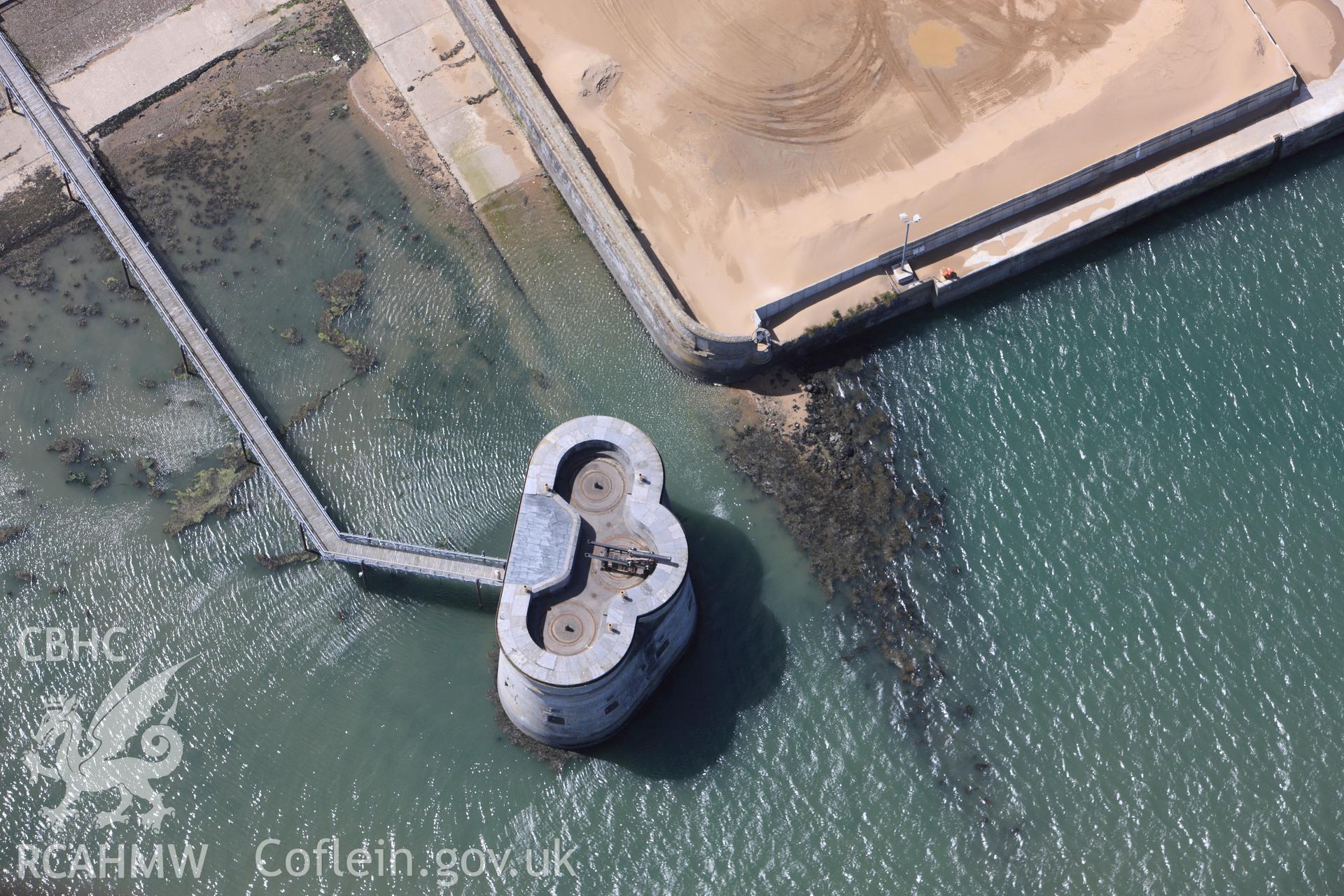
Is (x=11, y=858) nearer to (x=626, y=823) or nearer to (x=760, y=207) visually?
(x=626, y=823)

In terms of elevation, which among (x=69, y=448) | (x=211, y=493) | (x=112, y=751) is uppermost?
(x=69, y=448)

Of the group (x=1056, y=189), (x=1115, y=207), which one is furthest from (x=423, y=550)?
(x=1115, y=207)

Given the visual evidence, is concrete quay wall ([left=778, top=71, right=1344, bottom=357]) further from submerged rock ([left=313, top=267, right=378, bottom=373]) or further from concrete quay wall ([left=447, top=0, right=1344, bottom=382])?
submerged rock ([left=313, top=267, right=378, bottom=373])

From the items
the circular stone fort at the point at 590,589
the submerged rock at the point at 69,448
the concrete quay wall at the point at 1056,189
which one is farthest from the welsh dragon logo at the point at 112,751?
the concrete quay wall at the point at 1056,189

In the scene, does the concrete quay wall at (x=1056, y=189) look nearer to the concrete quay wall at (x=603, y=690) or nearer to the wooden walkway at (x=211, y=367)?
the concrete quay wall at (x=603, y=690)

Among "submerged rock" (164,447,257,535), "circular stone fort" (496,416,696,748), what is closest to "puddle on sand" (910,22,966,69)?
"circular stone fort" (496,416,696,748)

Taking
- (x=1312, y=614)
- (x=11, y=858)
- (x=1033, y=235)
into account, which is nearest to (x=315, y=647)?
(x=11, y=858)

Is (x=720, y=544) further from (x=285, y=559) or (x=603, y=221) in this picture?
(x=285, y=559)
